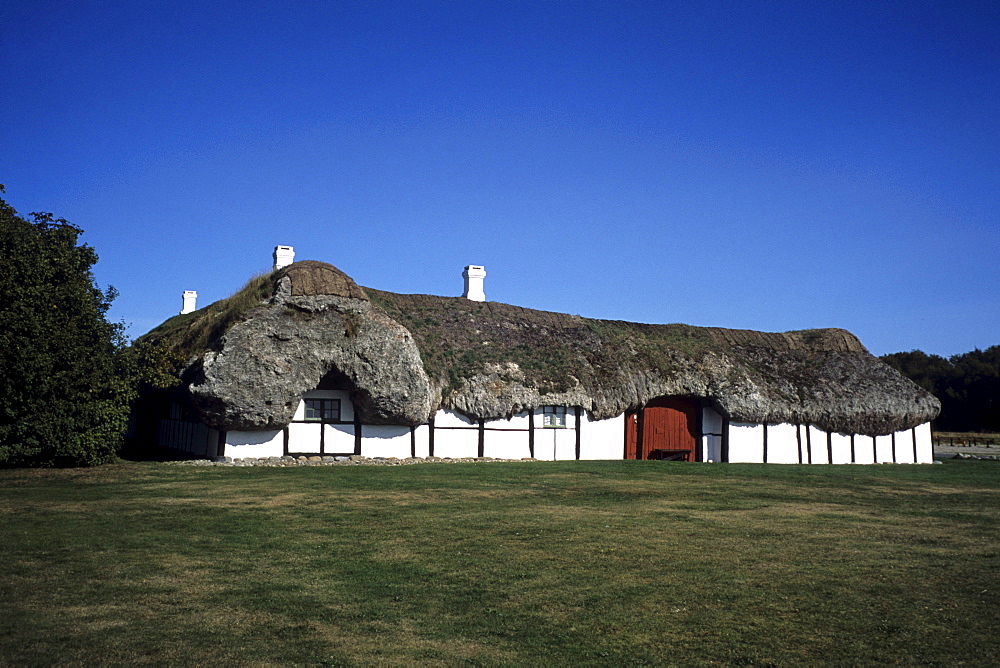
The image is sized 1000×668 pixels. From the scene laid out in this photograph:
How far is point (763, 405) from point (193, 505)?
2092cm

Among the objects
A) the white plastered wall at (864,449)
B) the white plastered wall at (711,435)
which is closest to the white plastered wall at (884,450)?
the white plastered wall at (864,449)

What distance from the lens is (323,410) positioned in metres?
23.0

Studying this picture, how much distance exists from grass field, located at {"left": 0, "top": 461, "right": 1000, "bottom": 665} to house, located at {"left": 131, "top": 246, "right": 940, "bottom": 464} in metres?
6.72

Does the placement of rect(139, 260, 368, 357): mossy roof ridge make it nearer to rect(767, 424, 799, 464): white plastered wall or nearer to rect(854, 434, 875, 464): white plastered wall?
rect(767, 424, 799, 464): white plastered wall

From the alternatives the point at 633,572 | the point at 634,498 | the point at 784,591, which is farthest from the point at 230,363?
the point at 784,591

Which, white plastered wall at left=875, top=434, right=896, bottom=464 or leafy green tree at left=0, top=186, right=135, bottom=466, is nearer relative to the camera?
leafy green tree at left=0, top=186, right=135, bottom=466

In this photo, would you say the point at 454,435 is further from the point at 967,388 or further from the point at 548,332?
the point at 967,388

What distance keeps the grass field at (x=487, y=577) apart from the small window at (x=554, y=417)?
10467mm

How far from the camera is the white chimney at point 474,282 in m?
30.9

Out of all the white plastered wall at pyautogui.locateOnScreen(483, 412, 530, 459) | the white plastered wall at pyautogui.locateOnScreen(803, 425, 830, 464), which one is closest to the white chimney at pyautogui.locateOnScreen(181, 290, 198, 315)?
the white plastered wall at pyautogui.locateOnScreen(483, 412, 530, 459)

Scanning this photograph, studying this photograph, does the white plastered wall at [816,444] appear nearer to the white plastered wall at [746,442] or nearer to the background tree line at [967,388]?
the white plastered wall at [746,442]

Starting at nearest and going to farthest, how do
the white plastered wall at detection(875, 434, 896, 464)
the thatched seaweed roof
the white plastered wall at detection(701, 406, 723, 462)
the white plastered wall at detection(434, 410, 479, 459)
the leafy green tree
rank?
the leafy green tree < the thatched seaweed roof < the white plastered wall at detection(434, 410, 479, 459) < the white plastered wall at detection(701, 406, 723, 462) < the white plastered wall at detection(875, 434, 896, 464)

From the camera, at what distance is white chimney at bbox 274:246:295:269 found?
27.4 meters

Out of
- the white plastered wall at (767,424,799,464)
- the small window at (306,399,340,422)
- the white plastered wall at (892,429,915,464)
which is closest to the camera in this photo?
the small window at (306,399,340,422)
